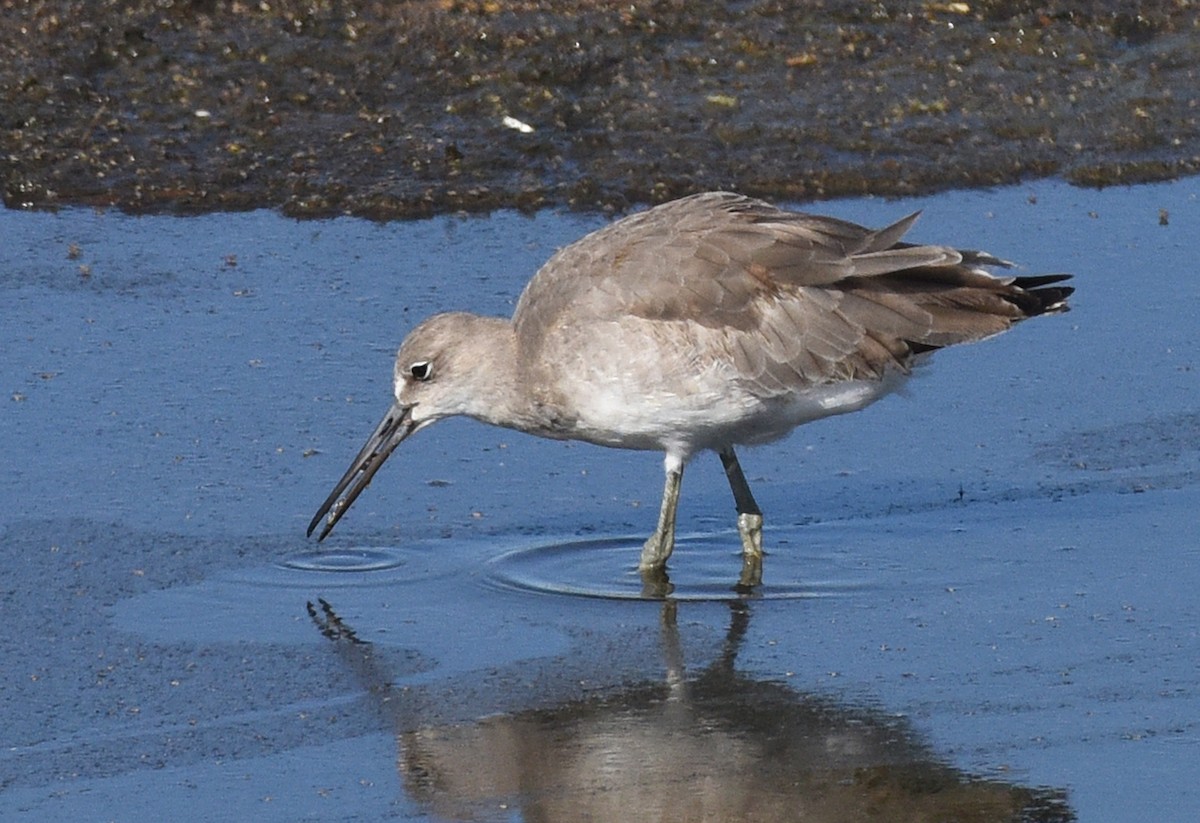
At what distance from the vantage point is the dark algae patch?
1075 centimetres

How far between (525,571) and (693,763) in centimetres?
157

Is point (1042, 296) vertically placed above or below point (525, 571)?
above

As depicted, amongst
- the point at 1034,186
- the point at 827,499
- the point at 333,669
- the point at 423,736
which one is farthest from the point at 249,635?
the point at 1034,186

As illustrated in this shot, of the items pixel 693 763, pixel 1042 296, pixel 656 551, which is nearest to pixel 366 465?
pixel 656 551

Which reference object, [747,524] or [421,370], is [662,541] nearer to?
[747,524]

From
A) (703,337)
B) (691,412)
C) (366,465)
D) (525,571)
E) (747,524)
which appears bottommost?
(525,571)

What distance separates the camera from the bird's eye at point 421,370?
24.8 feet

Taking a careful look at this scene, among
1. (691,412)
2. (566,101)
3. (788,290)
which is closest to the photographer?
(691,412)

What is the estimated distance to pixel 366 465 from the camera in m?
7.52

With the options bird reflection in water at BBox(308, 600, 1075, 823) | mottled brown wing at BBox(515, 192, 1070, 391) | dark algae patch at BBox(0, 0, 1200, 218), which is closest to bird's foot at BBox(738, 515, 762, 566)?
mottled brown wing at BBox(515, 192, 1070, 391)

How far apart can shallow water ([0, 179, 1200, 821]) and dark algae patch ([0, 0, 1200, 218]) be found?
1.79 ft

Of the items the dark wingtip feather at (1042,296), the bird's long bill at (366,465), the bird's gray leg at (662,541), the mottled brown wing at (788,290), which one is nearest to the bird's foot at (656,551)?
the bird's gray leg at (662,541)

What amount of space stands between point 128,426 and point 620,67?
15.2 ft

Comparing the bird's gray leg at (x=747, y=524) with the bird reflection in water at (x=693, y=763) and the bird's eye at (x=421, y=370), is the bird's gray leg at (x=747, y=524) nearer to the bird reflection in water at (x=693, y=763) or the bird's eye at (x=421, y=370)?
the bird reflection in water at (x=693, y=763)
